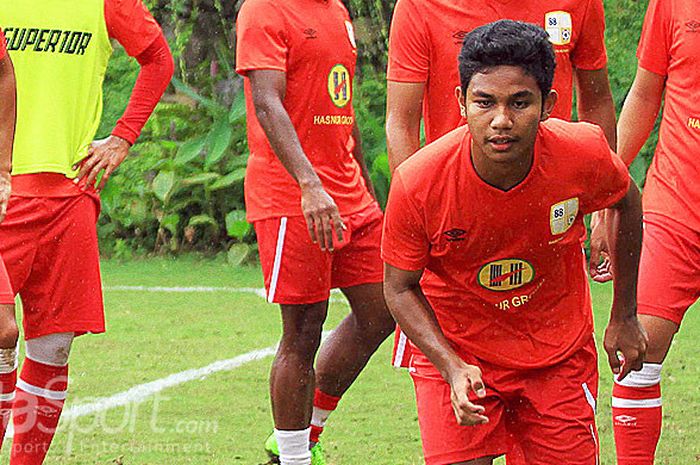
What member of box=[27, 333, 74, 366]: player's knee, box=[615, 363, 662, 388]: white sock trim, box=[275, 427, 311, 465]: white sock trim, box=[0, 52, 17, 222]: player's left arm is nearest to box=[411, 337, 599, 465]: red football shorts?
box=[615, 363, 662, 388]: white sock trim

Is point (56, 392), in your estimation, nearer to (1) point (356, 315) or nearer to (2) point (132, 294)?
(1) point (356, 315)

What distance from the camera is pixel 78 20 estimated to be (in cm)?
582

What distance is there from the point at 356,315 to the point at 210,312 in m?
4.35

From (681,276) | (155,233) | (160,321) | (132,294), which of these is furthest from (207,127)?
(681,276)

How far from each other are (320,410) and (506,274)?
1968mm

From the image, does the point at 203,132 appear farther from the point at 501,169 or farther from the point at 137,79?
the point at 501,169

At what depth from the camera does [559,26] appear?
5.40 m

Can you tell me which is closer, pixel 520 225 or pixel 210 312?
pixel 520 225

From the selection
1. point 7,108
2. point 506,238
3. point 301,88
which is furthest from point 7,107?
point 506,238

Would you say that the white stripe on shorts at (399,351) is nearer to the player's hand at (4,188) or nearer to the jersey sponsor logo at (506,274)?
the jersey sponsor logo at (506,274)

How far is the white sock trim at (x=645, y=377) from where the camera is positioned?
18.3ft

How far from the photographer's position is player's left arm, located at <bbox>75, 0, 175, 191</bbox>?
19.4 feet

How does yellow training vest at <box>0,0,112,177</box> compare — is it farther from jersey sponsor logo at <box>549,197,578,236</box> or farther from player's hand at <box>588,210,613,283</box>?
jersey sponsor logo at <box>549,197,578,236</box>

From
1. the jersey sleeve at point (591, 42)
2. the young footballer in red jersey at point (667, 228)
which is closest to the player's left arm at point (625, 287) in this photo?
the young footballer in red jersey at point (667, 228)
